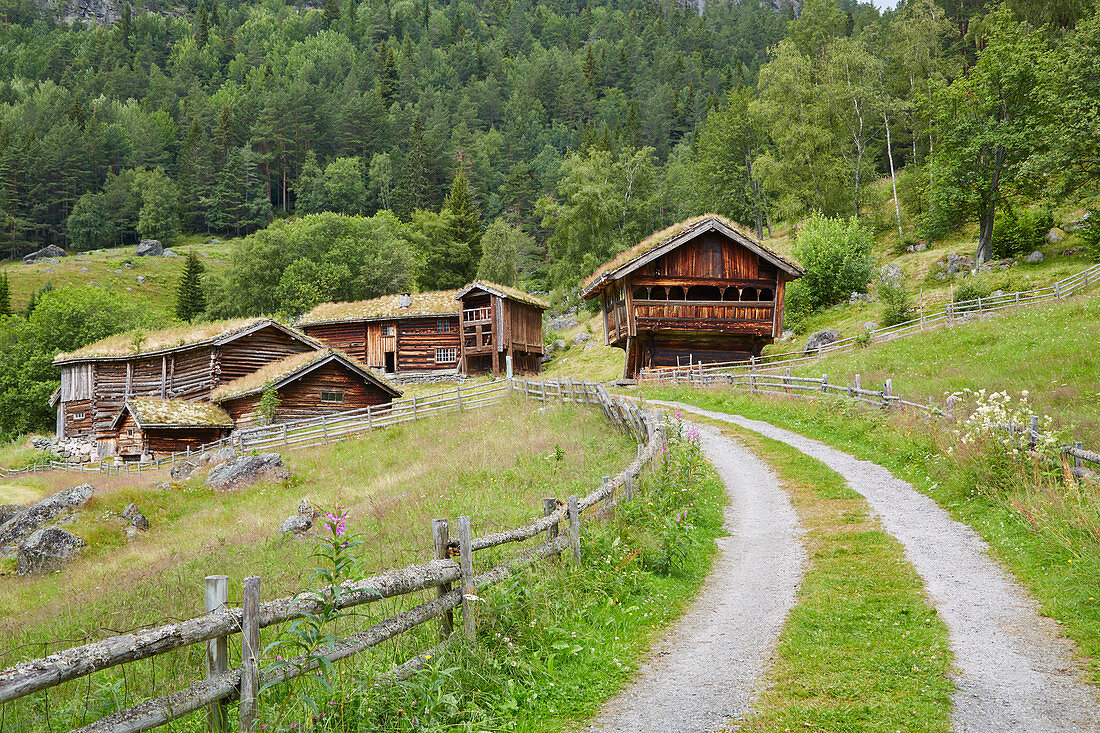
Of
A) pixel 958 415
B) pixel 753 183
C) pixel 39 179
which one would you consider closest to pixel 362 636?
pixel 958 415

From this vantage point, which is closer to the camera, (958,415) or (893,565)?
(893,565)

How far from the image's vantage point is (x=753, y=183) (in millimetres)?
64875

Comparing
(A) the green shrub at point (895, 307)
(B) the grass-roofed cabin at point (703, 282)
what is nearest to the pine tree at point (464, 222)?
(B) the grass-roofed cabin at point (703, 282)

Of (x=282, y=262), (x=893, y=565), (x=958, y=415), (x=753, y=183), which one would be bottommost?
(x=893, y=565)

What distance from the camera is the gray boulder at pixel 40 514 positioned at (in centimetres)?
2255

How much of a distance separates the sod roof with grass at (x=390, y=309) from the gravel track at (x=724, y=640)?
130ft

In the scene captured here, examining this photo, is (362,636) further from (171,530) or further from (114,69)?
(114,69)

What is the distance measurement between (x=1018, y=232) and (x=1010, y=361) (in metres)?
24.8

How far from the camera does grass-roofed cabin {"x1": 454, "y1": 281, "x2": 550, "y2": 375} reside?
48.8 m

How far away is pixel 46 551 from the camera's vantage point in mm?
18594

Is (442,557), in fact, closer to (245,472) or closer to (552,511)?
(552,511)

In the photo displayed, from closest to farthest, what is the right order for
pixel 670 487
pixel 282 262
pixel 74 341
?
pixel 670 487
pixel 74 341
pixel 282 262

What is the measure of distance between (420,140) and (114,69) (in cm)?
8656

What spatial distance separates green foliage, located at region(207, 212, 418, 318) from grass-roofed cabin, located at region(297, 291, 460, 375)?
18.4 m
